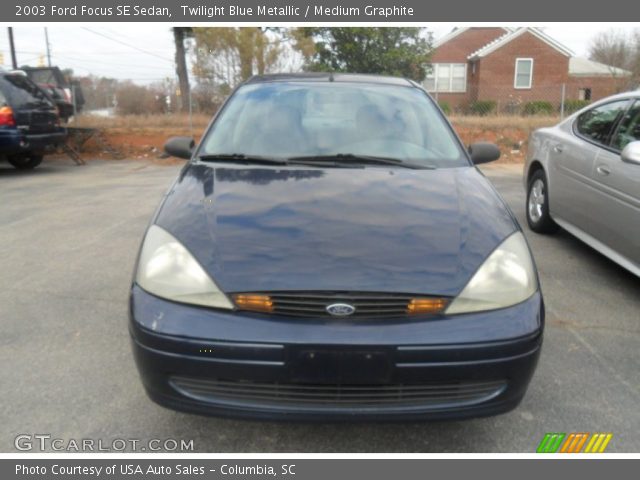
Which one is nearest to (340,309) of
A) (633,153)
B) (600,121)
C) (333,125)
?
(333,125)

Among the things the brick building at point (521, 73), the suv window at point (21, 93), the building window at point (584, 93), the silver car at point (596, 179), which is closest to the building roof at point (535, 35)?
the brick building at point (521, 73)

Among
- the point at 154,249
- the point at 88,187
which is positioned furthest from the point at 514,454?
the point at 88,187

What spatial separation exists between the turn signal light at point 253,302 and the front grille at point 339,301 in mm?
19

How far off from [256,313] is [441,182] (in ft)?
4.08

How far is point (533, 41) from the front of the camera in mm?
28766

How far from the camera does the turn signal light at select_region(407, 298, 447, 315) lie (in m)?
1.99

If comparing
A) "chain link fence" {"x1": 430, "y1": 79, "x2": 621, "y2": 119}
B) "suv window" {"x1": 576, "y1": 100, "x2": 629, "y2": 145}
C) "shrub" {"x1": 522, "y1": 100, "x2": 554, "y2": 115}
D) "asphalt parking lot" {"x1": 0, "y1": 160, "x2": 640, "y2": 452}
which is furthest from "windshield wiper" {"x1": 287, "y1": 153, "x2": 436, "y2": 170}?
"shrub" {"x1": 522, "y1": 100, "x2": 554, "y2": 115}

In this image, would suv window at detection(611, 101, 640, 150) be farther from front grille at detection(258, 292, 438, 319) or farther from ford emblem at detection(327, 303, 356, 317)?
ford emblem at detection(327, 303, 356, 317)

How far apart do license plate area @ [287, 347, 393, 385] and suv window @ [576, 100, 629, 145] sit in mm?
3444

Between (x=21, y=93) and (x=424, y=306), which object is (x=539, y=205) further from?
(x=21, y=93)

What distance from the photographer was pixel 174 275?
2.11m

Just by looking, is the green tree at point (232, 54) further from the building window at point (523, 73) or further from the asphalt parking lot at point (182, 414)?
the building window at point (523, 73)

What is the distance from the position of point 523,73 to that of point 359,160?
29.6m

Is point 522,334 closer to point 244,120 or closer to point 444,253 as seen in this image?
point 444,253
